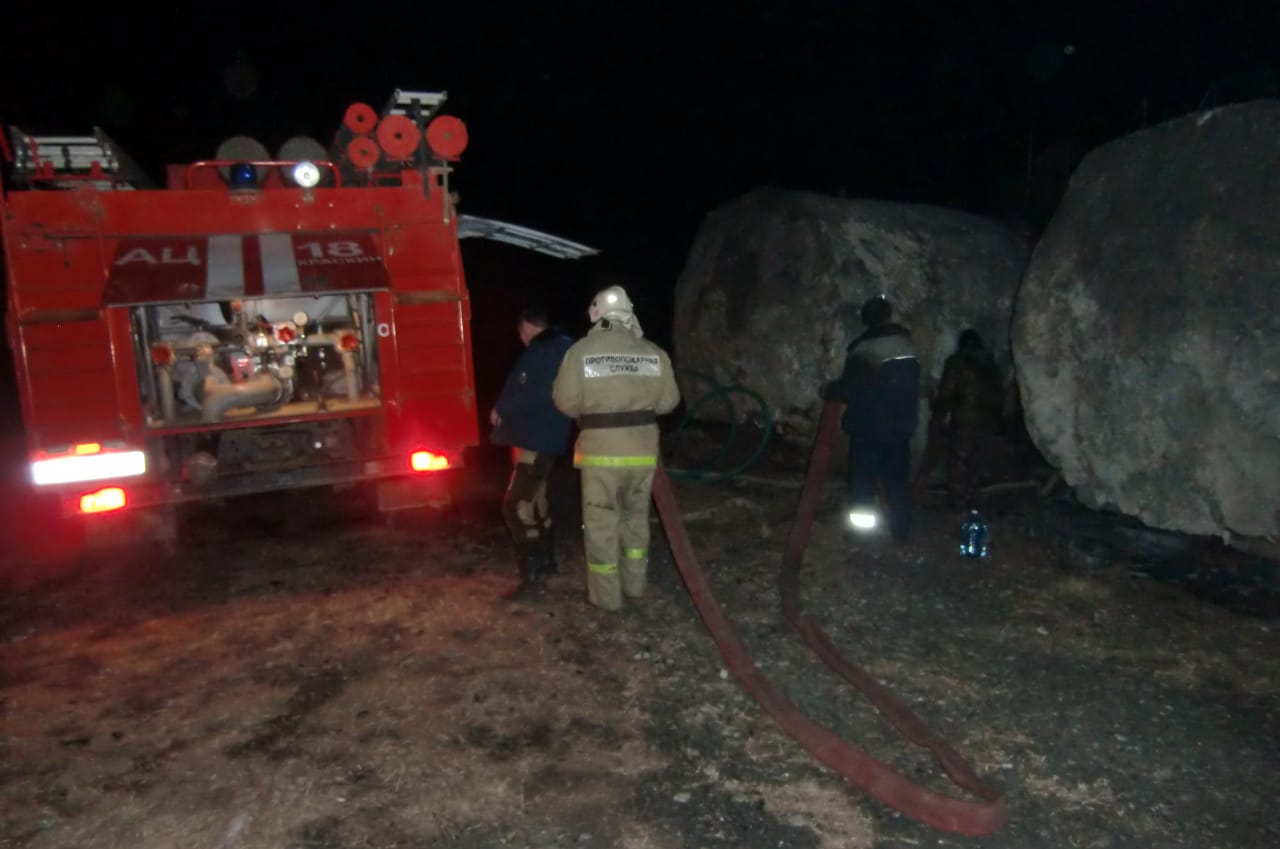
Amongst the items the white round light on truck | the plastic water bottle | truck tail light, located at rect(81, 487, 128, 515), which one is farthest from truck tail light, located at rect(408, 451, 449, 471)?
the plastic water bottle

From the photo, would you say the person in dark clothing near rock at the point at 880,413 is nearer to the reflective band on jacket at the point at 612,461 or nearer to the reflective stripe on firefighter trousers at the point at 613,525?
the reflective stripe on firefighter trousers at the point at 613,525

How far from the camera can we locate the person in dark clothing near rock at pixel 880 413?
6.46 meters

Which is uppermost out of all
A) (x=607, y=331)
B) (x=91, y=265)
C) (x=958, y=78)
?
(x=958, y=78)

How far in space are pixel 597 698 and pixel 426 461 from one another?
8.14 ft

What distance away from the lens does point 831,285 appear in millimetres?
8516

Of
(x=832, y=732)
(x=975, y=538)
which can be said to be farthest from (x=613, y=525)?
(x=975, y=538)

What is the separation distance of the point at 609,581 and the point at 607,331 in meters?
1.38

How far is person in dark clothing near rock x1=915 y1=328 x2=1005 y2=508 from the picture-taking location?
728cm

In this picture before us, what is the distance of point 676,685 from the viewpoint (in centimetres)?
453

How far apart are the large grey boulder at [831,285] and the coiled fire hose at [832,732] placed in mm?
2922

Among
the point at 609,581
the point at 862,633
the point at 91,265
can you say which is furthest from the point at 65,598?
the point at 862,633

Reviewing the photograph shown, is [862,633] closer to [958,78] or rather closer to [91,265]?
[91,265]

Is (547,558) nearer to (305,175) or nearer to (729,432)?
(305,175)

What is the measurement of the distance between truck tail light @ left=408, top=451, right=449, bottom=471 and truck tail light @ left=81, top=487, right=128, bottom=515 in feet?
5.59
